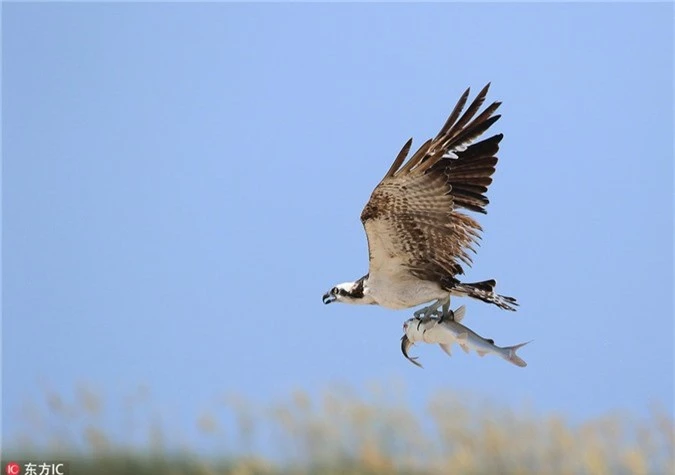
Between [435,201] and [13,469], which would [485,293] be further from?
[13,469]

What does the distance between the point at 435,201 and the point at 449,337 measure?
0.79 meters

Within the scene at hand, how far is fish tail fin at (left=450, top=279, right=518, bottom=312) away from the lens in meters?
6.61

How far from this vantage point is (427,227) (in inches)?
262

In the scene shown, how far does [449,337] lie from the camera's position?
21.0ft

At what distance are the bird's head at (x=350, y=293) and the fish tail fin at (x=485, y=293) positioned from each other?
57 cm

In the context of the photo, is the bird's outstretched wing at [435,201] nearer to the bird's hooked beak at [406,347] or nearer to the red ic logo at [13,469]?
the bird's hooked beak at [406,347]

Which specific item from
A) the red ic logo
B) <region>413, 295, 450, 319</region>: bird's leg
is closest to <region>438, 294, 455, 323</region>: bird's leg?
<region>413, 295, 450, 319</region>: bird's leg

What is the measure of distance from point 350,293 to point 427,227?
682 millimetres

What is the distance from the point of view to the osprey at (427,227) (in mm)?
6461

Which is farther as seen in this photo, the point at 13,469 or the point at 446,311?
the point at 13,469

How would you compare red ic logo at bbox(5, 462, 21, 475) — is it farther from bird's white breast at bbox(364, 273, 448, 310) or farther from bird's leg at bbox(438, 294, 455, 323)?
bird's leg at bbox(438, 294, 455, 323)

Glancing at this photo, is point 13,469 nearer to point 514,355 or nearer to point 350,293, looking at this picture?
point 350,293

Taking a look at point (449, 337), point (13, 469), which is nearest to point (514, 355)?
point (449, 337)

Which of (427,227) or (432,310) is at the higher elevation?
(427,227)
